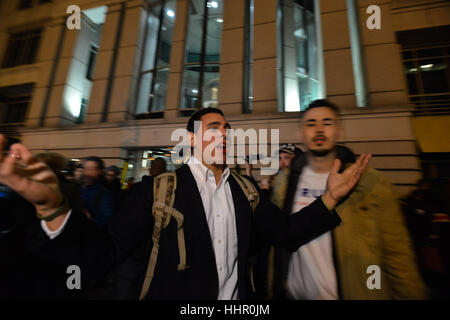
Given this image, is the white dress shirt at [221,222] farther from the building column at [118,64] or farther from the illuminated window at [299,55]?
the building column at [118,64]

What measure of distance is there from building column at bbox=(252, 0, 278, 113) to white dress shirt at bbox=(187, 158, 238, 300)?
5.93 meters

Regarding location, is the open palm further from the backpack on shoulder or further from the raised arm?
the backpack on shoulder

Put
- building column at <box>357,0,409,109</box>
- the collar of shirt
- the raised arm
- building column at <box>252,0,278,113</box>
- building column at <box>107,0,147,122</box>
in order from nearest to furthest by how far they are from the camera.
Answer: the raised arm < the collar of shirt < building column at <box>357,0,409,109</box> < building column at <box>252,0,278,113</box> < building column at <box>107,0,147,122</box>

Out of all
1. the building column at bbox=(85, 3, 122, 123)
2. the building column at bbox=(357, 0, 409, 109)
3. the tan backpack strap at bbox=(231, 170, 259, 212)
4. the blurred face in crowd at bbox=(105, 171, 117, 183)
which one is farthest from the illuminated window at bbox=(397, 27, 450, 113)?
the building column at bbox=(85, 3, 122, 123)

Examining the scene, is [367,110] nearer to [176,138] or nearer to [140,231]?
[176,138]

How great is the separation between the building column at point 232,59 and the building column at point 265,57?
544 mm

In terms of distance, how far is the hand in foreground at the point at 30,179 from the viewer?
813 mm

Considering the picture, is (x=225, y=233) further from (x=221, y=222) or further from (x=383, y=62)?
(x=383, y=62)

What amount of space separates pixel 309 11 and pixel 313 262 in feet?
37.3

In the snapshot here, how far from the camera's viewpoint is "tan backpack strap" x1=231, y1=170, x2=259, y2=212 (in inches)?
66.2

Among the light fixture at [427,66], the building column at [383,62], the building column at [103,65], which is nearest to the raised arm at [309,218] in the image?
the building column at [383,62]
